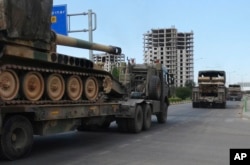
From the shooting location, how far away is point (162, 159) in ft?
35.6

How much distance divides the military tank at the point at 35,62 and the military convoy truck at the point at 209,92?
29.4 m

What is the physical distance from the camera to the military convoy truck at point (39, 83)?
1030 centimetres

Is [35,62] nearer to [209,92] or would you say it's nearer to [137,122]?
[137,122]

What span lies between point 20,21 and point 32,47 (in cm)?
79

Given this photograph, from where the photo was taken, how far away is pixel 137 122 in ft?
56.1

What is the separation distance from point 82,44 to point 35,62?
10.3 ft

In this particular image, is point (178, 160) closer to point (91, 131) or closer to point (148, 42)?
point (91, 131)

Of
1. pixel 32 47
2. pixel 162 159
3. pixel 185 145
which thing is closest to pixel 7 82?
pixel 32 47

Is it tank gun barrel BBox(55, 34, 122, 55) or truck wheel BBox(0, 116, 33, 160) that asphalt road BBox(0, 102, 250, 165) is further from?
tank gun barrel BBox(55, 34, 122, 55)

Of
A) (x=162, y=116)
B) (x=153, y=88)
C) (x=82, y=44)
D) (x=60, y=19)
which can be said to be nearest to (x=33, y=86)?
(x=82, y=44)

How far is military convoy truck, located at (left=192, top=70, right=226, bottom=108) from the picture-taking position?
41.8 m

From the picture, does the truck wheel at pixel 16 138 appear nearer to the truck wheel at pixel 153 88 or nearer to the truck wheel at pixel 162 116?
the truck wheel at pixel 153 88

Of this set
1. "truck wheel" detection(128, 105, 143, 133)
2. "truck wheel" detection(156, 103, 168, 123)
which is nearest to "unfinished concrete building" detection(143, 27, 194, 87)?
"truck wheel" detection(156, 103, 168, 123)

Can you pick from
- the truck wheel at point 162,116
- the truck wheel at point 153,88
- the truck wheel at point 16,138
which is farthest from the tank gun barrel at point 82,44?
the truck wheel at point 162,116
